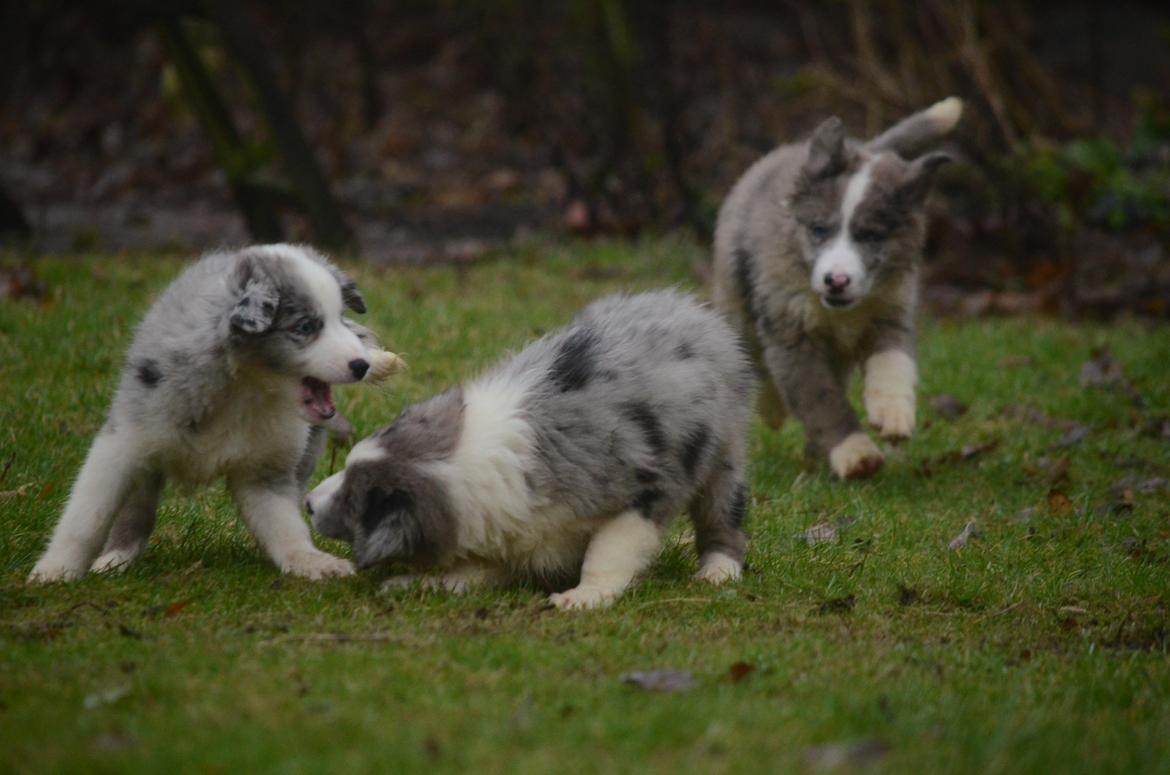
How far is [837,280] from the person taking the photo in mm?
6730

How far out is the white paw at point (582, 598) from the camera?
15.2 ft

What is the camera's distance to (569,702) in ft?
12.1

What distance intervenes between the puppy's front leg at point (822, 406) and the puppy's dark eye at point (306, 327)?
2.97 m

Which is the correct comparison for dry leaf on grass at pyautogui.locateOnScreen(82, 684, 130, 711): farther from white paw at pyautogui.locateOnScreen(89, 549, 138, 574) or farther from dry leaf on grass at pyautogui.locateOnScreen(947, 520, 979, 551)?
dry leaf on grass at pyautogui.locateOnScreen(947, 520, 979, 551)

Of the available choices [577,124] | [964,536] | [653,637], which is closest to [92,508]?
[653,637]

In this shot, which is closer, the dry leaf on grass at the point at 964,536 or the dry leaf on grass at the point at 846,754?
the dry leaf on grass at the point at 846,754

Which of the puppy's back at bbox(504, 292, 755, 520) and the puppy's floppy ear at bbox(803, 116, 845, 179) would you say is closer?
the puppy's back at bbox(504, 292, 755, 520)

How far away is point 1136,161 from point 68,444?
9.18 metres

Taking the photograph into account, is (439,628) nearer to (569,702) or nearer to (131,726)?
→ (569,702)

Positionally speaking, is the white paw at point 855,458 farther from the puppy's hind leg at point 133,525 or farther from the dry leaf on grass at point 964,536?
the puppy's hind leg at point 133,525

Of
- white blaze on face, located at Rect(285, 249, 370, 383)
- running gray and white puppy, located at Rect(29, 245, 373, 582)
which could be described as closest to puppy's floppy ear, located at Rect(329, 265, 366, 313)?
running gray and white puppy, located at Rect(29, 245, 373, 582)

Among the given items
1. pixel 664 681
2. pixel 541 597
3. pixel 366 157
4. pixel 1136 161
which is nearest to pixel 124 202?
pixel 366 157

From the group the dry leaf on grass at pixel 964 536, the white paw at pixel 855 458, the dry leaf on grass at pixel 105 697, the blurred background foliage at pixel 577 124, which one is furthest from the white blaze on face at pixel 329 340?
the blurred background foliage at pixel 577 124

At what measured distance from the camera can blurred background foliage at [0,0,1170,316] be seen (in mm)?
10953
